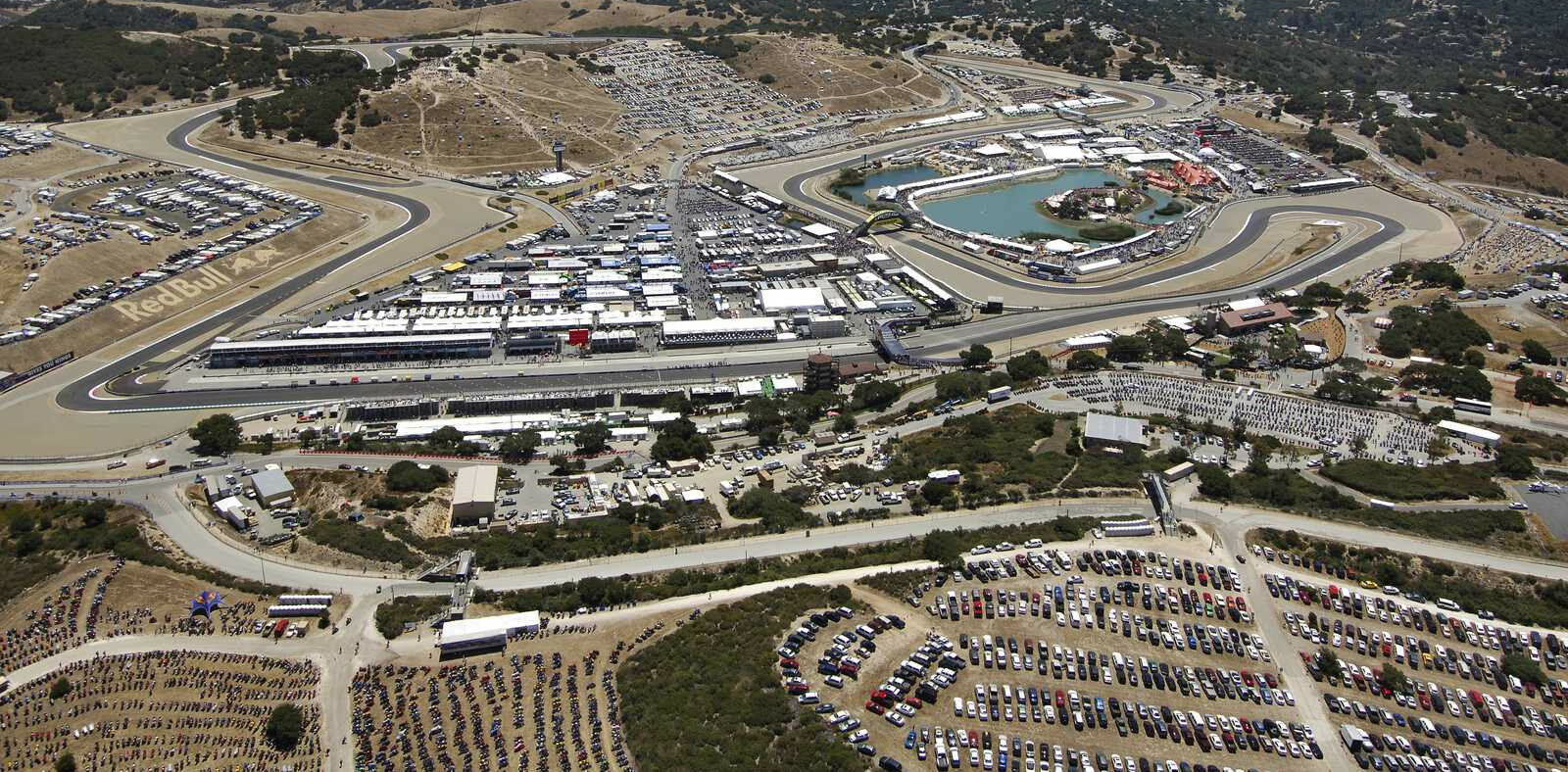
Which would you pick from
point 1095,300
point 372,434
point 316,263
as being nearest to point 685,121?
point 316,263

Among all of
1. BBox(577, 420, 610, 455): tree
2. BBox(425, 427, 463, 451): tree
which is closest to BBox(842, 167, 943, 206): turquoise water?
BBox(577, 420, 610, 455): tree

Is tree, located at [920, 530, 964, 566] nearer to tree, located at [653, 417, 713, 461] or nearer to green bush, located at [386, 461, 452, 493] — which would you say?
tree, located at [653, 417, 713, 461]

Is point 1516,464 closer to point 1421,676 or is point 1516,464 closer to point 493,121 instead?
point 1421,676

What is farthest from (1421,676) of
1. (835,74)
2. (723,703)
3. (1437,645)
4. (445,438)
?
(835,74)

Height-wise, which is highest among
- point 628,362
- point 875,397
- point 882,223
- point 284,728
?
point 284,728

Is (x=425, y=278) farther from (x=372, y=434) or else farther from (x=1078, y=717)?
(x=1078, y=717)
